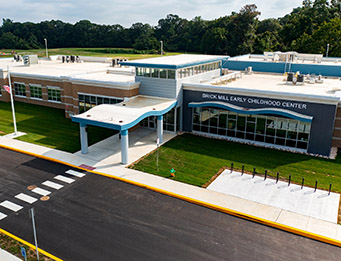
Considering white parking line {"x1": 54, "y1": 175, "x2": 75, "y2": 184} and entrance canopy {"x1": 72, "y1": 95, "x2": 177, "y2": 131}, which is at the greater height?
entrance canopy {"x1": 72, "y1": 95, "x2": 177, "y2": 131}

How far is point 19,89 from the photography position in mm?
44812

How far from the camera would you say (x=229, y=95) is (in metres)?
30.3

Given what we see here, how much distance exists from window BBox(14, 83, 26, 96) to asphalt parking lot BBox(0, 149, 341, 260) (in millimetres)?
25929

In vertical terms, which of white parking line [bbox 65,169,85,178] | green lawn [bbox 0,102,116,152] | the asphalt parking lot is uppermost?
green lawn [bbox 0,102,116,152]

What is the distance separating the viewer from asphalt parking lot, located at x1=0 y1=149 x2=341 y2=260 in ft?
50.7

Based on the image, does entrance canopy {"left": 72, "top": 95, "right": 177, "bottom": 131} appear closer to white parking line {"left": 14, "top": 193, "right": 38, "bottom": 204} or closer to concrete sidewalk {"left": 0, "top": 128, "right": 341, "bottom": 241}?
concrete sidewalk {"left": 0, "top": 128, "right": 341, "bottom": 241}

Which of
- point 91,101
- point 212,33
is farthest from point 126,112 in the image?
point 212,33

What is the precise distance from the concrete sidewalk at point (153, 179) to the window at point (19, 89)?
15.6 meters

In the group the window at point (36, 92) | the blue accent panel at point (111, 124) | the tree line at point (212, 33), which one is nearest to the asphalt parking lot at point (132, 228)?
the blue accent panel at point (111, 124)

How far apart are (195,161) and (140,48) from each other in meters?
109

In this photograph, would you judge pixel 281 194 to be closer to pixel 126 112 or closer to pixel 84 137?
pixel 126 112

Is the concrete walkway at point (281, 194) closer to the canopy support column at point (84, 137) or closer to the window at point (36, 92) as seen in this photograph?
the canopy support column at point (84, 137)

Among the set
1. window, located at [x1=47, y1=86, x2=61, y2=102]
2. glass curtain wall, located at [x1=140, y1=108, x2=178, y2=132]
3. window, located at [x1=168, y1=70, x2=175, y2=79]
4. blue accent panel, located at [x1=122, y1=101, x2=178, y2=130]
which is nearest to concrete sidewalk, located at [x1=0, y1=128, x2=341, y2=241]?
glass curtain wall, located at [x1=140, y1=108, x2=178, y2=132]

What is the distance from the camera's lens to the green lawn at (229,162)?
915 inches
